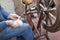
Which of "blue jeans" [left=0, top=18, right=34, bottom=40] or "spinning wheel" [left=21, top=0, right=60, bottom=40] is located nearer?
"spinning wheel" [left=21, top=0, right=60, bottom=40]

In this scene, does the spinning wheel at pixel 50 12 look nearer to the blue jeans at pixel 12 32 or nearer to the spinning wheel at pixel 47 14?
the spinning wheel at pixel 47 14

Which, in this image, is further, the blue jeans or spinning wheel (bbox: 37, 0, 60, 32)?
the blue jeans

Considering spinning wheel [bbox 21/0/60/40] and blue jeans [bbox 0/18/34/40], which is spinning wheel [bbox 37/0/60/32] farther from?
blue jeans [bbox 0/18/34/40]

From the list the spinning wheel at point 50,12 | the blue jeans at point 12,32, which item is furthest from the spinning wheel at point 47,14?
the blue jeans at point 12,32

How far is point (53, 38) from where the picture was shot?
2.12 m

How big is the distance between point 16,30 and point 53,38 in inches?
36.1

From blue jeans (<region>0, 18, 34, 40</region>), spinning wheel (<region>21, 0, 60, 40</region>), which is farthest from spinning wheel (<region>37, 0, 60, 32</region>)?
blue jeans (<region>0, 18, 34, 40</region>)

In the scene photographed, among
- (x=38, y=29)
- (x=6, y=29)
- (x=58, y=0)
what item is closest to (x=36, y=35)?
(x=38, y=29)

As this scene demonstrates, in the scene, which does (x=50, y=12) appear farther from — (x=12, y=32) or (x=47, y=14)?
(x=12, y=32)

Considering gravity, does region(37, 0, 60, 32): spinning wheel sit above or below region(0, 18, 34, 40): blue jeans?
above

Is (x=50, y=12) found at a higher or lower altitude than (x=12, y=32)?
higher

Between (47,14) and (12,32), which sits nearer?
(12,32)

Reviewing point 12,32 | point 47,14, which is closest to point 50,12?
point 47,14

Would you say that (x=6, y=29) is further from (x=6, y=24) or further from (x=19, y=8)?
(x=19, y=8)
